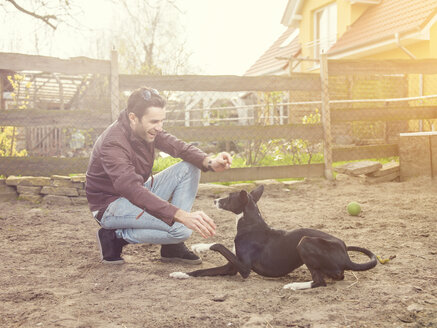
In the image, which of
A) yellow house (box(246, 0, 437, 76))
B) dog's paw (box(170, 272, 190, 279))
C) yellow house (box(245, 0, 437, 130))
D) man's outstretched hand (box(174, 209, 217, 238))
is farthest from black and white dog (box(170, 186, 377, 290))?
yellow house (box(246, 0, 437, 76))

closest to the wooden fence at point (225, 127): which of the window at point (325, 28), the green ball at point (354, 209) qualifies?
the green ball at point (354, 209)

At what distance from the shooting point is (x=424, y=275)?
10.9 ft

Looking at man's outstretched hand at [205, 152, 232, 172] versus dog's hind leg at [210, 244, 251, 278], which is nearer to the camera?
dog's hind leg at [210, 244, 251, 278]

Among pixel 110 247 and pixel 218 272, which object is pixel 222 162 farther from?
pixel 110 247

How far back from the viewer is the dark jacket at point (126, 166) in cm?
329

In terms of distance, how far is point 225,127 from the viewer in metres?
7.47

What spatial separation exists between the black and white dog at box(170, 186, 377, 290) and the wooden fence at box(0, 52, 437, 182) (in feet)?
12.4

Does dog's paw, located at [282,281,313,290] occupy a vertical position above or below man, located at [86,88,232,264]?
below

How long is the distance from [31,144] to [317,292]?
11186 millimetres

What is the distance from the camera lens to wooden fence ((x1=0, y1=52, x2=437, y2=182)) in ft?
22.6

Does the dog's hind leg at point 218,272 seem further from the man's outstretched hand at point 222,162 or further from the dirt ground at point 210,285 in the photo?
the man's outstretched hand at point 222,162

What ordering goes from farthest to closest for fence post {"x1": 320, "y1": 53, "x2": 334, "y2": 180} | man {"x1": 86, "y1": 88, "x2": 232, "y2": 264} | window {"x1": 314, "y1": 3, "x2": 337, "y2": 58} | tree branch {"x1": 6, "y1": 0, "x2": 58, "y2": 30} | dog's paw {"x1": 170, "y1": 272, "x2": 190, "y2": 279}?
1. window {"x1": 314, "y1": 3, "x2": 337, "y2": 58}
2. tree branch {"x1": 6, "y1": 0, "x2": 58, "y2": 30}
3. fence post {"x1": 320, "y1": 53, "x2": 334, "y2": 180}
4. man {"x1": 86, "y1": 88, "x2": 232, "y2": 264}
5. dog's paw {"x1": 170, "y1": 272, "x2": 190, "y2": 279}

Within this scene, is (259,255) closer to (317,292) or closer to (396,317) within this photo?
(317,292)

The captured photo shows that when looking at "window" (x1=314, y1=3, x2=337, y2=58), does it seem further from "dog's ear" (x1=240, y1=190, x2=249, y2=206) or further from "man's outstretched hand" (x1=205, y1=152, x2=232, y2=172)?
"dog's ear" (x1=240, y1=190, x2=249, y2=206)
